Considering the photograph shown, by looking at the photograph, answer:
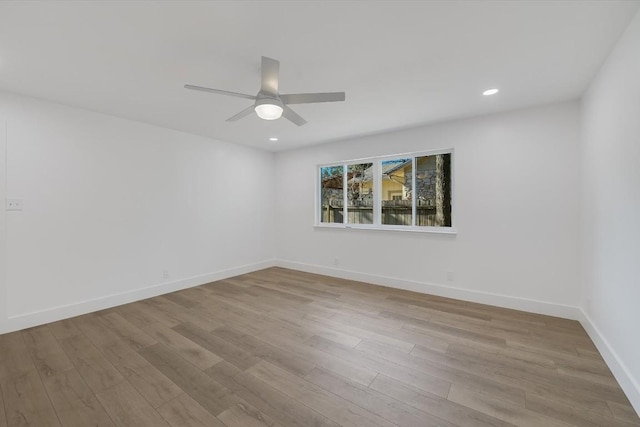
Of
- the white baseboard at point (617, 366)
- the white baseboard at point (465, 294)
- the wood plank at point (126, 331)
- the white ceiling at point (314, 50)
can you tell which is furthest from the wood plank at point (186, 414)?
the white baseboard at point (465, 294)

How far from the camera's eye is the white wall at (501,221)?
9.37 ft

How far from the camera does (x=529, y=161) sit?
3010mm

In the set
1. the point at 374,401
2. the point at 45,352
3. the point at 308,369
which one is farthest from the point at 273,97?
the point at 45,352

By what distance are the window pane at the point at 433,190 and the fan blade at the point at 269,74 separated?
2715 millimetres

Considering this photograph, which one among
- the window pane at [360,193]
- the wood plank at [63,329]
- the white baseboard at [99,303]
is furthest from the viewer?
the window pane at [360,193]

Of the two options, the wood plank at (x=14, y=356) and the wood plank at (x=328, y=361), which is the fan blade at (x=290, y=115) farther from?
the wood plank at (x=14, y=356)

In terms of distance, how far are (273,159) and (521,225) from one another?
14.4ft

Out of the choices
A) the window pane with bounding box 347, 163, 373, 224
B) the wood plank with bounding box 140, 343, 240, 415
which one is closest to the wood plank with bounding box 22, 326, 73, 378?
the wood plank with bounding box 140, 343, 240, 415

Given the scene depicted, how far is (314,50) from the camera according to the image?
1.90 m

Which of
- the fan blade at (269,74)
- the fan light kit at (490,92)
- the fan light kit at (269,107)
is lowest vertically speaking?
the fan light kit at (269,107)

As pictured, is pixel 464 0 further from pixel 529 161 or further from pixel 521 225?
pixel 521 225

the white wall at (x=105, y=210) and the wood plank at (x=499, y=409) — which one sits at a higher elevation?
the white wall at (x=105, y=210)

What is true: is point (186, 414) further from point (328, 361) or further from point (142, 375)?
point (328, 361)

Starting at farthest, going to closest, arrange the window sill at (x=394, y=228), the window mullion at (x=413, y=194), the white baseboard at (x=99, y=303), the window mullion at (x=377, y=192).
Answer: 1. the window mullion at (x=377, y=192)
2. the window mullion at (x=413, y=194)
3. the window sill at (x=394, y=228)
4. the white baseboard at (x=99, y=303)
